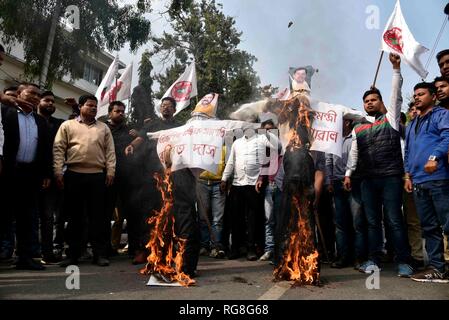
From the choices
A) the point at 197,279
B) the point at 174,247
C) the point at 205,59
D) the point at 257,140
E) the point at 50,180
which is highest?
the point at 205,59

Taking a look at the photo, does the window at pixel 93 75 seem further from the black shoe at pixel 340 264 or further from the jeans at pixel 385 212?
the jeans at pixel 385 212

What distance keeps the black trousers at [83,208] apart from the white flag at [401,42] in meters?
4.33

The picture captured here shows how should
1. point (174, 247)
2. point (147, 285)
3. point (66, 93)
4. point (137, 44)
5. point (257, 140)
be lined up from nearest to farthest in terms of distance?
point (147, 285) → point (174, 247) → point (257, 140) → point (137, 44) → point (66, 93)

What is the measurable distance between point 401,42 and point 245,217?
11.1ft

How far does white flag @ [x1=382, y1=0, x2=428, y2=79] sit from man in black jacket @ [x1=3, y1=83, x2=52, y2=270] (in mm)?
4751

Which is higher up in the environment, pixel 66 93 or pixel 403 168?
pixel 66 93

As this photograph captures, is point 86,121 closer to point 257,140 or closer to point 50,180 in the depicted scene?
point 50,180

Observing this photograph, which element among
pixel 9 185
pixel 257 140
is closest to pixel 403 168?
pixel 257 140

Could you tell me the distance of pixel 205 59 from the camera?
9.14 m

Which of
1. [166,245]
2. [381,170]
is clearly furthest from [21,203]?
[381,170]

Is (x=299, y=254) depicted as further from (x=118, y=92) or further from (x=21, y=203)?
(x=118, y=92)

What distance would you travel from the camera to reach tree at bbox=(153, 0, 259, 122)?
251 inches

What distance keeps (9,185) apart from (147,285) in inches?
88.4

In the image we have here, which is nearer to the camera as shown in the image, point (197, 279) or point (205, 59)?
point (197, 279)
